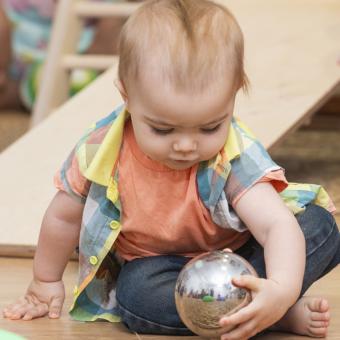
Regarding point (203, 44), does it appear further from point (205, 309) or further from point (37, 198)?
point (37, 198)

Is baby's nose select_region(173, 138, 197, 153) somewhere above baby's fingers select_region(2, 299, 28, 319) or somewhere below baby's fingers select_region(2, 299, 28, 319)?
above

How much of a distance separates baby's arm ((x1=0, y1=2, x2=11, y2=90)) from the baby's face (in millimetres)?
2666

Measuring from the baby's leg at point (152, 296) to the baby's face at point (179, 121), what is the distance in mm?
159

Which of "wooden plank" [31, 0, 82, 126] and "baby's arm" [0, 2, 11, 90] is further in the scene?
"baby's arm" [0, 2, 11, 90]

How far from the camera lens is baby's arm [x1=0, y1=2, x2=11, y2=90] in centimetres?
402

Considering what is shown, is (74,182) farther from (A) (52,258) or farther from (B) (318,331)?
(B) (318,331)

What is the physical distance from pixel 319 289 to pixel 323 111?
1.42m

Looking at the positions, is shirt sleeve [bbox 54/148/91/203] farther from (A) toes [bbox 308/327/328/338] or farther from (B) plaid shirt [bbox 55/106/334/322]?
(A) toes [bbox 308/327/328/338]

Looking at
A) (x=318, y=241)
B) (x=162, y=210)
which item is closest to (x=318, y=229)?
(x=318, y=241)

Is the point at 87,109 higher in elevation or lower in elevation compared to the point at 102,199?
lower

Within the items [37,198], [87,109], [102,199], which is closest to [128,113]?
[102,199]

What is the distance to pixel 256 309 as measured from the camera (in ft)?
4.24

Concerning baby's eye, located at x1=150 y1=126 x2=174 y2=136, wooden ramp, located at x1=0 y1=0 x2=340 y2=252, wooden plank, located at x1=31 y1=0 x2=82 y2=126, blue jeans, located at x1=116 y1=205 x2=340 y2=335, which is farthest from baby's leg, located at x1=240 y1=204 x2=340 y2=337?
wooden plank, located at x1=31 y1=0 x2=82 y2=126

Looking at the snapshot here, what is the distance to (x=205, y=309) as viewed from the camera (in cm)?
131
